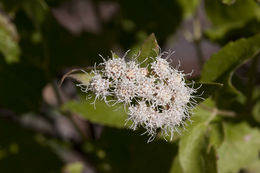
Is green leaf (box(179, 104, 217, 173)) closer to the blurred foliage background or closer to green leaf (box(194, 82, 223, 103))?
the blurred foliage background

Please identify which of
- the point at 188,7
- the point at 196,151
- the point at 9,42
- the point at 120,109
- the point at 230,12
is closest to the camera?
the point at 196,151

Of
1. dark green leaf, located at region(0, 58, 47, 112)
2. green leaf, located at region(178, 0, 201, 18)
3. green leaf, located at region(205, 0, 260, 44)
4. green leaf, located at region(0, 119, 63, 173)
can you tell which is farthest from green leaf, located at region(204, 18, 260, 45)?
green leaf, located at region(0, 119, 63, 173)

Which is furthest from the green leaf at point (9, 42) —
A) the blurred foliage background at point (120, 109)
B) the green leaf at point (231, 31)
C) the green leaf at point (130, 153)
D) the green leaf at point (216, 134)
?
the green leaf at point (216, 134)

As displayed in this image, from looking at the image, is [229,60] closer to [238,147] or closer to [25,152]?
[238,147]

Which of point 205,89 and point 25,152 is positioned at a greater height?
point 25,152

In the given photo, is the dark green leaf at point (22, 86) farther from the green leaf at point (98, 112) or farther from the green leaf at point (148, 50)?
the green leaf at point (148, 50)

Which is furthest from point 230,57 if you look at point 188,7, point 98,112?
point 188,7
